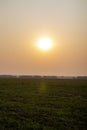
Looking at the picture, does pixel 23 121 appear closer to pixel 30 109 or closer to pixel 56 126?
pixel 56 126

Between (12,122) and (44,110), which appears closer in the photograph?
(12,122)

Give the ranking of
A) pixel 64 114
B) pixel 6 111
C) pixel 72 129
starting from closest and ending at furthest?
pixel 72 129, pixel 64 114, pixel 6 111

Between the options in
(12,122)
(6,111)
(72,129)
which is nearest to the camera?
(72,129)

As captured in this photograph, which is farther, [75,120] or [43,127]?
[75,120]

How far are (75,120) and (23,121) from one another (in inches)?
141

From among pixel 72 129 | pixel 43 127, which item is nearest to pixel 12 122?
pixel 43 127

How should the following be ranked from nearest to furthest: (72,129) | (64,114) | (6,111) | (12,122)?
(72,129), (12,122), (64,114), (6,111)

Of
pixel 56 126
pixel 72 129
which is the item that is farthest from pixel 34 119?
pixel 72 129

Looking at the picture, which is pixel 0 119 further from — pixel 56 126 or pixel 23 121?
pixel 56 126

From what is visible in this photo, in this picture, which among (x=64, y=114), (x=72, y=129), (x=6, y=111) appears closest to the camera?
(x=72, y=129)

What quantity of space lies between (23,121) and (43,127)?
2.08 meters

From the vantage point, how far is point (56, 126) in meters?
15.0

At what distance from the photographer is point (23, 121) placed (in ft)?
53.0

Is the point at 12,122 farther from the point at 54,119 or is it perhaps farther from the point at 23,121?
the point at 54,119
